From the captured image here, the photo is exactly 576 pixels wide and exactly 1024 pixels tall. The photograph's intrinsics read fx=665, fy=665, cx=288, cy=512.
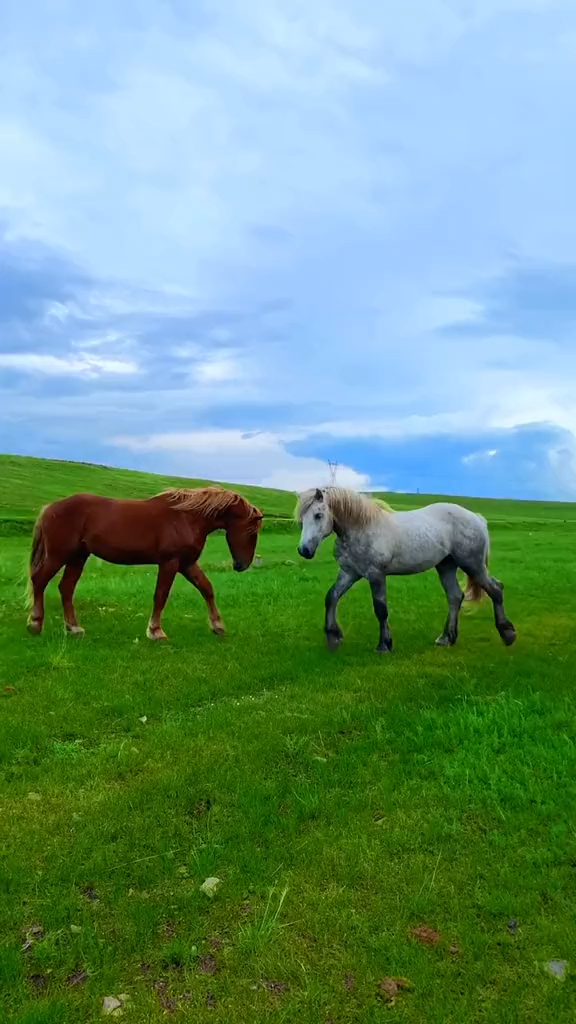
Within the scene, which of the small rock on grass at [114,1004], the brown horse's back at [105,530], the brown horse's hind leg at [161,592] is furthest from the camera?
the brown horse's hind leg at [161,592]

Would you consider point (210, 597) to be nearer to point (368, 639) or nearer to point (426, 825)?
point (368, 639)

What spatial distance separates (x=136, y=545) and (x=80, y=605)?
4422mm

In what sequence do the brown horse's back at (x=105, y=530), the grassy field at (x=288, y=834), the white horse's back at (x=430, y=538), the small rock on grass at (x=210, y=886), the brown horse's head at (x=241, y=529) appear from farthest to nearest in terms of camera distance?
the brown horse's head at (x=241, y=529) → the brown horse's back at (x=105, y=530) → the white horse's back at (x=430, y=538) → the small rock on grass at (x=210, y=886) → the grassy field at (x=288, y=834)

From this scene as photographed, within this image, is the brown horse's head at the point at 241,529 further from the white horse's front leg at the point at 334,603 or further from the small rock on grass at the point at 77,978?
the small rock on grass at the point at 77,978

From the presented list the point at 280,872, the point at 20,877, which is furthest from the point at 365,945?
the point at 20,877

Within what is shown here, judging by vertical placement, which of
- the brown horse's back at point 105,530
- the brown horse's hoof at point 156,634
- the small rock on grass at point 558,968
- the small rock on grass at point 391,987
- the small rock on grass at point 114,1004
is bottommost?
the small rock on grass at point 114,1004

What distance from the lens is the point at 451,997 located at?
359 centimetres

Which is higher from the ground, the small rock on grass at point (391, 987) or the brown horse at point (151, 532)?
the brown horse at point (151, 532)

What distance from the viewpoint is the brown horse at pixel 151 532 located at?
10.7 m

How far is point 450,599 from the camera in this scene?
426 inches

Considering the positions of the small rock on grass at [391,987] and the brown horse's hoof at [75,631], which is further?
the brown horse's hoof at [75,631]

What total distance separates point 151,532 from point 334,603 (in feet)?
10.6

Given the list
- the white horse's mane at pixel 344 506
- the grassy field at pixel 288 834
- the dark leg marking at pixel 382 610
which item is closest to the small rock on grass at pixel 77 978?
the grassy field at pixel 288 834

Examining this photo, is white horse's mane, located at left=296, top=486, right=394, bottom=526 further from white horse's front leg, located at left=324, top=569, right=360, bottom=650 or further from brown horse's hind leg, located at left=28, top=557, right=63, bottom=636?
brown horse's hind leg, located at left=28, top=557, right=63, bottom=636
